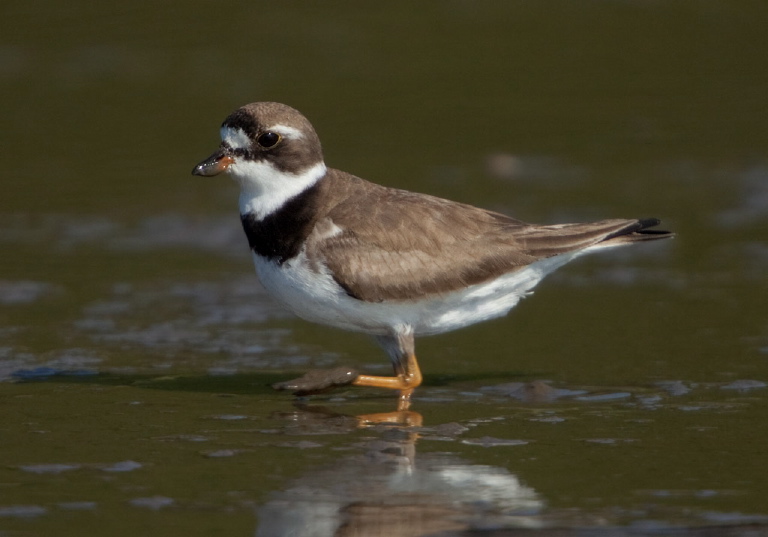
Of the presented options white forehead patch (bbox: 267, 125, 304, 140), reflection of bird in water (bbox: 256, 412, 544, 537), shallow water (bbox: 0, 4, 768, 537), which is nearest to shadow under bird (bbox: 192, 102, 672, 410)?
white forehead patch (bbox: 267, 125, 304, 140)

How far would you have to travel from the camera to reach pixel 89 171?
12.5 meters

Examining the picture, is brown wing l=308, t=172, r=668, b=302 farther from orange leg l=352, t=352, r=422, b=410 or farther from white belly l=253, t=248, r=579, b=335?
orange leg l=352, t=352, r=422, b=410

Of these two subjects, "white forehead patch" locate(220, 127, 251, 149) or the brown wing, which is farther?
"white forehead patch" locate(220, 127, 251, 149)

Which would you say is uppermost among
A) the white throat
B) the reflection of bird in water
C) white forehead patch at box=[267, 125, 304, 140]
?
white forehead patch at box=[267, 125, 304, 140]

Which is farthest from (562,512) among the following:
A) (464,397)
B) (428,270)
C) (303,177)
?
(303,177)

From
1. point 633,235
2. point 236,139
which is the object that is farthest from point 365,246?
point 633,235

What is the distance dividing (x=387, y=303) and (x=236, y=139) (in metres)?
1.33

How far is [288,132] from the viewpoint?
7.34 m

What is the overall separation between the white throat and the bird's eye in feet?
0.36

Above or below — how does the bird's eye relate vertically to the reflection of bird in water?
above

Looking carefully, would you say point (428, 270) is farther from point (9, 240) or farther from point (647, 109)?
point (647, 109)

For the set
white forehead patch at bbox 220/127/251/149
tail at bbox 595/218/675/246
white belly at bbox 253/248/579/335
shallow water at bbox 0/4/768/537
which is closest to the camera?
shallow water at bbox 0/4/768/537

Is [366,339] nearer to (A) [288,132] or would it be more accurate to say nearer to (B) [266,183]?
(B) [266,183]

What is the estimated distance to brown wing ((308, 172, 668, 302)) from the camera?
711 cm
